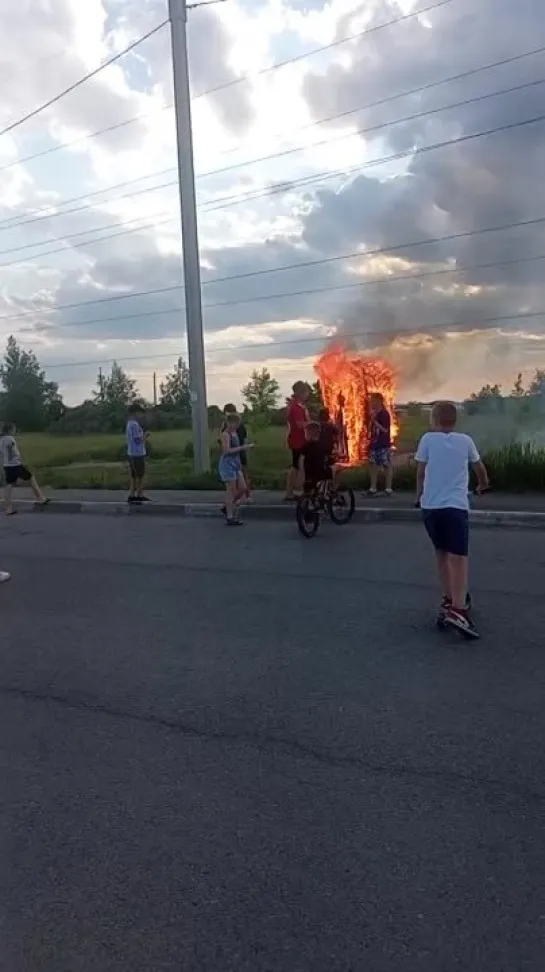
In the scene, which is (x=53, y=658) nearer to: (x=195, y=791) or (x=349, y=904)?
(x=195, y=791)

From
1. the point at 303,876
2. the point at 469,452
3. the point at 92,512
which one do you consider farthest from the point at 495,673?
the point at 92,512

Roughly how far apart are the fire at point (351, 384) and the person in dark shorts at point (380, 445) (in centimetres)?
666

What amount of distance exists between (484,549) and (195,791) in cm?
704

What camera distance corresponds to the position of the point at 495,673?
18.9 ft

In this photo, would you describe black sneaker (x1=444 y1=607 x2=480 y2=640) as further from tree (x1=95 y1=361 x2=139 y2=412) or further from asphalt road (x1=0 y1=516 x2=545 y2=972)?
tree (x1=95 y1=361 x2=139 y2=412)

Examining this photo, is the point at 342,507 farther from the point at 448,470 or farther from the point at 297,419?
the point at 448,470

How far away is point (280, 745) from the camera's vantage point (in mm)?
4707

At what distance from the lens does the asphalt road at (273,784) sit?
3.03m

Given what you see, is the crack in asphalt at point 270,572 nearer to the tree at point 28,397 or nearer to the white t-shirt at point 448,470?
the white t-shirt at point 448,470

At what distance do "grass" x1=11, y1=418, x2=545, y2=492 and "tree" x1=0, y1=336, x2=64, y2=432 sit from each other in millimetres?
15473

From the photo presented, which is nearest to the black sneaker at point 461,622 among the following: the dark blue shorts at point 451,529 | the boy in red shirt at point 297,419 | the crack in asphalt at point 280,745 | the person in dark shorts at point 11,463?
the dark blue shorts at point 451,529

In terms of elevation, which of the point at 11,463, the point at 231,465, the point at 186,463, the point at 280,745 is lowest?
the point at 186,463

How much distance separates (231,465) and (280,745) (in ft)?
29.2

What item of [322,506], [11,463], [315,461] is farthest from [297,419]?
[11,463]
